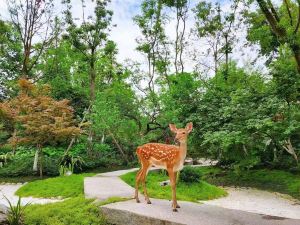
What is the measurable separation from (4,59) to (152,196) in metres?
24.4

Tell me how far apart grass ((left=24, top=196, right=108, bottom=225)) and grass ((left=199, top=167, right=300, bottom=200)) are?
25.9 feet

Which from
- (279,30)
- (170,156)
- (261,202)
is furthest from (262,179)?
(170,156)

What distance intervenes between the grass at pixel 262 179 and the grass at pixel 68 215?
7882mm

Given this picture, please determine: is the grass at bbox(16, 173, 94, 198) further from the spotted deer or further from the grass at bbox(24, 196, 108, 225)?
the spotted deer

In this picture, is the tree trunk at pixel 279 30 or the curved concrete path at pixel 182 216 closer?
the curved concrete path at pixel 182 216

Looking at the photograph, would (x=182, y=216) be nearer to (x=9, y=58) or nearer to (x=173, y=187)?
(x=173, y=187)

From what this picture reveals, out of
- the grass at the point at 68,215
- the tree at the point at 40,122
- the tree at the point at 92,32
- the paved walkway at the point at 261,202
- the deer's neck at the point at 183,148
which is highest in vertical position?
the tree at the point at 92,32

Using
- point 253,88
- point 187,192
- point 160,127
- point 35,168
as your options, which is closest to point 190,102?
point 160,127

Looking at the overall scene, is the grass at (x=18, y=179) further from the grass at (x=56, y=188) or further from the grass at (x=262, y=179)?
the grass at (x=262, y=179)

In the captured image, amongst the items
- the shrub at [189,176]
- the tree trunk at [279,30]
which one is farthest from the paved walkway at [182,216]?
the shrub at [189,176]

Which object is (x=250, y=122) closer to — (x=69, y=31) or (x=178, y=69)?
(x=69, y=31)

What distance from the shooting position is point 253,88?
1380cm

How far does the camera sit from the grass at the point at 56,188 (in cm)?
1087

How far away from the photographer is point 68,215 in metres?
6.36
